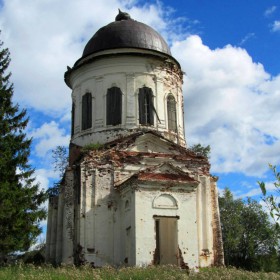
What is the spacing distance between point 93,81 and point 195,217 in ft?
25.1

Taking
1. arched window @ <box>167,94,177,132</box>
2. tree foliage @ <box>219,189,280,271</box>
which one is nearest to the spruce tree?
arched window @ <box>167,94,177,132</box>

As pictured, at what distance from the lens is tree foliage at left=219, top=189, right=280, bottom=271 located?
24.6 metres

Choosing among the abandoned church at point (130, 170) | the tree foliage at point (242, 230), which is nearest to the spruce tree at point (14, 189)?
the abandoned church at point (130, 170)

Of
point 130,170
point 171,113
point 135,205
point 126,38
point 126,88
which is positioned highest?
point 126,38

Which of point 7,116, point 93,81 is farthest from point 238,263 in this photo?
point 7,116

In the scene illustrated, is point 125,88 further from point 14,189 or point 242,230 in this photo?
point 242,230

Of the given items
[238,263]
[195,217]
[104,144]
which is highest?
[104,144]

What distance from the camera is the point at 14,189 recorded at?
1617 cm

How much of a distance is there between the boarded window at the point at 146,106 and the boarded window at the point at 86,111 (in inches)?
86.1

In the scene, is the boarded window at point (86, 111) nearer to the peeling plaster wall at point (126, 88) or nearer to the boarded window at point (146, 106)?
the peeling plaster wall at point (126, 88)

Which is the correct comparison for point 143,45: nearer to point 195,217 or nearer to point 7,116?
point 7,116

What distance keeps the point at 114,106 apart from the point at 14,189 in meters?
5.39

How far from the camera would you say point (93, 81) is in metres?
19.6

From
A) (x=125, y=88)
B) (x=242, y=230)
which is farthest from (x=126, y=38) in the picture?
(x=242, y=230)
